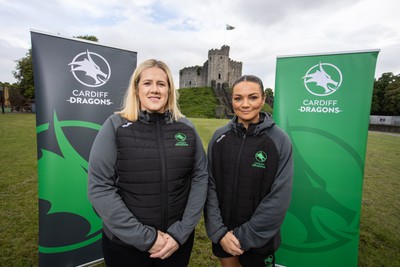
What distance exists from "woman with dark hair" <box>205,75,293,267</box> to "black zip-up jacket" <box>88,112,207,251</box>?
28 centimetres

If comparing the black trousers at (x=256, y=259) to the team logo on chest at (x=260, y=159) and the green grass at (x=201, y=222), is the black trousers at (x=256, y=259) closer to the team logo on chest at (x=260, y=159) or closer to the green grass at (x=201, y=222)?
the team logo on chest at (x=260, y=159)

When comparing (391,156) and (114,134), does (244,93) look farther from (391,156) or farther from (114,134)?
(391,156)

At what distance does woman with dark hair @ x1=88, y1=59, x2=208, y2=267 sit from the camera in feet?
4.74

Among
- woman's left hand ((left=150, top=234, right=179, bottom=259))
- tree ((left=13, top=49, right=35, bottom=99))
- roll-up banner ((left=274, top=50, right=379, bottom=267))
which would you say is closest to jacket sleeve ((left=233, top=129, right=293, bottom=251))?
woman's left hand ((left=150, top=234, right=179, bottom=259))

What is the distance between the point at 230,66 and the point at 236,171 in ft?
166

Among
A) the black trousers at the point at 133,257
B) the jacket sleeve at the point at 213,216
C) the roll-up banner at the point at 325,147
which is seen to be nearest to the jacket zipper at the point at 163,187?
the black trousers at the point at 133,257

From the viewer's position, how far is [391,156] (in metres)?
10.1

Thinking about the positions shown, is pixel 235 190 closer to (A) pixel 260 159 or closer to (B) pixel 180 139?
(A) pixel 260 159

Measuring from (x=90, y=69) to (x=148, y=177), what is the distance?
5.00 ft

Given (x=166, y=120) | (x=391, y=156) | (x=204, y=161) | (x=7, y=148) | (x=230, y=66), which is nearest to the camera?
(x=166, y=120)

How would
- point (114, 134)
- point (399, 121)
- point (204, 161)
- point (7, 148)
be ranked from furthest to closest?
point (399, 121) < point (7, 148) < point (204, 161) < point (114, 134)

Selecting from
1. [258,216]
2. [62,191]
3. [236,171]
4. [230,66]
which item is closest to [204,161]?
[236,171]

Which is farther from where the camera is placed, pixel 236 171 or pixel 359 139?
pixel 359 139

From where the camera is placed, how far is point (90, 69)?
7.54ft
